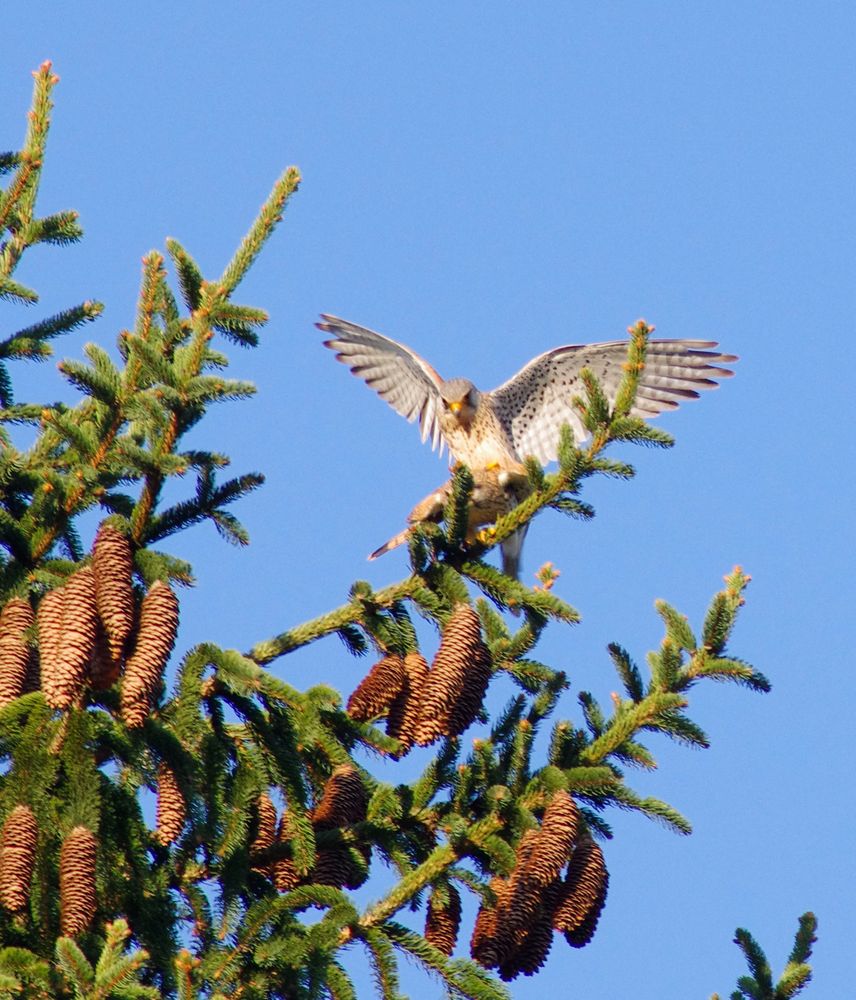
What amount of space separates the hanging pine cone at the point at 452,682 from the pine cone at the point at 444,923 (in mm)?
469

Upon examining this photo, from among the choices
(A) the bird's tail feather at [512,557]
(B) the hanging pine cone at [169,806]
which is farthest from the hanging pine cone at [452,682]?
(A) the bird's tail feather at [512,557]

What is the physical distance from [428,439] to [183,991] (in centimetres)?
516

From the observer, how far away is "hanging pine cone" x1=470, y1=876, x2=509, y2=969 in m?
3.82

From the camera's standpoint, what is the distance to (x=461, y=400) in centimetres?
748

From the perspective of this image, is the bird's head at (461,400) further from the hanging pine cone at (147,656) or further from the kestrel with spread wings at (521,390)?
the hanging pine cone at (147,656)

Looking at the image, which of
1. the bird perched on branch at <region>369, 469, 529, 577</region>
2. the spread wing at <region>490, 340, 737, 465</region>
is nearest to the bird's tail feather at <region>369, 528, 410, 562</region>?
the bird perched on branch at <region>369, 469, 529, 577</region>

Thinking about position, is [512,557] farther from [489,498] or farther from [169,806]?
[169,806]

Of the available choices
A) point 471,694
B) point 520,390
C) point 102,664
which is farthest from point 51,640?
point 520,390

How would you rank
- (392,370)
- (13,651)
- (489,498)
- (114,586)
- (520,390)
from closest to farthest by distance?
1. (114,586)
2. (13,651)
3. (489,498)
4. (520,390)
5. (392,370)

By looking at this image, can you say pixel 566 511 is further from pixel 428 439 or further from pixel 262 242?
pixel 428 439

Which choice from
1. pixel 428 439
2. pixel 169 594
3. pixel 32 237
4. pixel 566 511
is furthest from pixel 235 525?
pixel 428 439

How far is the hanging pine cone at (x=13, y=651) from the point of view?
355 centimetres

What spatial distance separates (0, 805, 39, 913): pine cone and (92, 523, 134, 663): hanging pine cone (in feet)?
1.25

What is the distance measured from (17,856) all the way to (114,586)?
1.94 ft
